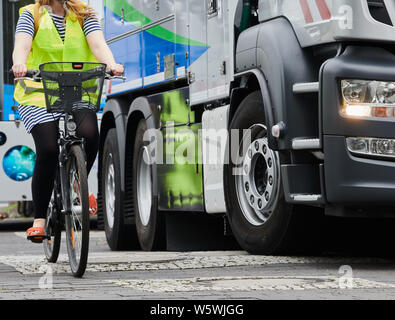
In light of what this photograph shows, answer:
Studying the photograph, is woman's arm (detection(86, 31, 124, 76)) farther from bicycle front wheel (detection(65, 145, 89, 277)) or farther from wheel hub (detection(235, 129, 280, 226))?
wheel hub (detection(235, 129, 280, 226))

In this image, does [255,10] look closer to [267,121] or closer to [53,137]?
[267,121]

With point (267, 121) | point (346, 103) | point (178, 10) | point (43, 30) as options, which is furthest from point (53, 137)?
point (178, 10)

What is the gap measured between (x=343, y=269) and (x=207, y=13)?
2.65 m

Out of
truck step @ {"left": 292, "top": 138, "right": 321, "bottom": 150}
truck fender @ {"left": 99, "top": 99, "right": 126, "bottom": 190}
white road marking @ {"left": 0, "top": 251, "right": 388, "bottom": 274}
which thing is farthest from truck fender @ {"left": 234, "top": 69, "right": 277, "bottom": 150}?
truck fender @ {"left": 99, "top": 99, "right": 126, "bottom": 190}

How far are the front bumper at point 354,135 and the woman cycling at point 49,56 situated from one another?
136 cm

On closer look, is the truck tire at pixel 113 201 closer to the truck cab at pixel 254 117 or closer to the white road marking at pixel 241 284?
the truck cab at pixel 254 117

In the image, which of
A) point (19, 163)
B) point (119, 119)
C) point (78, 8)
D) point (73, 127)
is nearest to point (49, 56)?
point (78, 8)

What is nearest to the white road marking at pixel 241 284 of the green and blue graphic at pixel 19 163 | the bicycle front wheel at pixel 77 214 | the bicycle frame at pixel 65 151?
the bicycle front wheel at pixel 77 214

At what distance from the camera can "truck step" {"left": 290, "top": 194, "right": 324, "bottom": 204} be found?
22.6 ft

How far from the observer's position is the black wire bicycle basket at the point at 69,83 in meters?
6.95

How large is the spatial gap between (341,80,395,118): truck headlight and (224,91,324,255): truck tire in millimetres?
659

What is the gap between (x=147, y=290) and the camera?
5.89m

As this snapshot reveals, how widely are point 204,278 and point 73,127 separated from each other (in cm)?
133

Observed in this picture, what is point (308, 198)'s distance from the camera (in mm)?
6934
